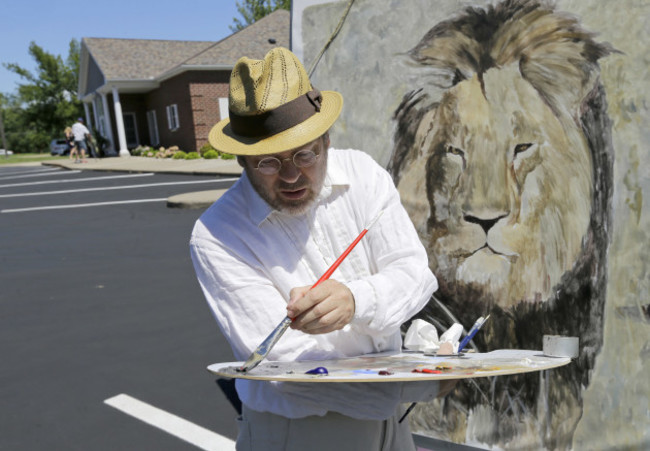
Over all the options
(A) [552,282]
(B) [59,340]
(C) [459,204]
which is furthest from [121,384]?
(A) [552,282]

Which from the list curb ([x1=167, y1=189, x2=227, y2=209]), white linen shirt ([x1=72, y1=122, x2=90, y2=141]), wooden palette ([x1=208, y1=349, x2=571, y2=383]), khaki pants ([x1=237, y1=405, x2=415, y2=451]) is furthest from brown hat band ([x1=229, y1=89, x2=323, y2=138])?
white linen shirt ([x1=72, y1=122, x2=90, y2=141])

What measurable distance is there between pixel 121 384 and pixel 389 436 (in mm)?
2653

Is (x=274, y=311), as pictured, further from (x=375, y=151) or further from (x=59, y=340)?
(x=59, y=340)

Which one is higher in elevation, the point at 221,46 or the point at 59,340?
the point at 221,46

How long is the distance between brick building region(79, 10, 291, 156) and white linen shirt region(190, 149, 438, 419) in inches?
780

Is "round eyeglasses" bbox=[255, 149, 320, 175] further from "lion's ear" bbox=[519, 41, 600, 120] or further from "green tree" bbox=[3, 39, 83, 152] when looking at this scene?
"green tree" bbox=[3, 39, 83, 152]

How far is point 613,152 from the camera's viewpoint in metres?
1.97

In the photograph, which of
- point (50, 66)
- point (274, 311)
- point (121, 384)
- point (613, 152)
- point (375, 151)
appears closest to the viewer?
point (274, 311)

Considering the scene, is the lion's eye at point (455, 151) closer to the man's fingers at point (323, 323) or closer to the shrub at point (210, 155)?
the man's fingers at point (323, 323)

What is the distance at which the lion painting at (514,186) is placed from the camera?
2.05 meters

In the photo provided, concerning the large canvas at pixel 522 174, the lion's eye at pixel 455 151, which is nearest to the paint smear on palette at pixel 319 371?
the large canvas at pixel 522 174

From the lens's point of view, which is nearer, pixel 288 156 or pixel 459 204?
pixel 288 156

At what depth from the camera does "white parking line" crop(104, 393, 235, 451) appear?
2996mm

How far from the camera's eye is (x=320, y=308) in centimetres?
122
